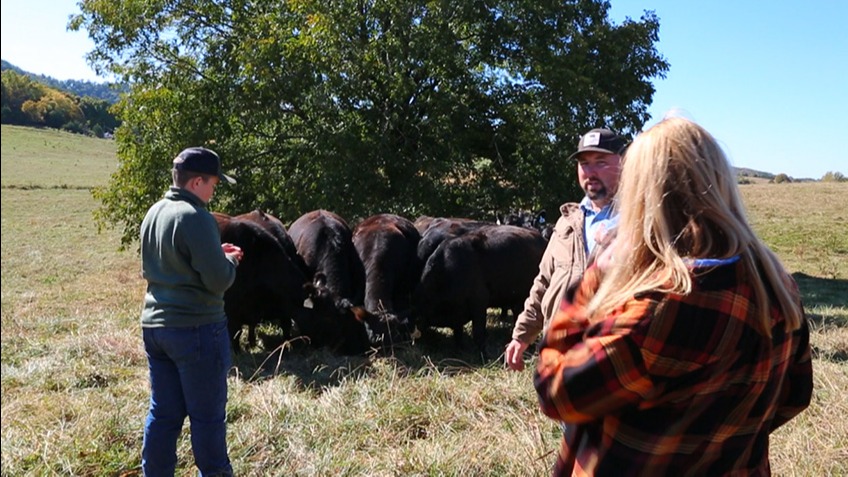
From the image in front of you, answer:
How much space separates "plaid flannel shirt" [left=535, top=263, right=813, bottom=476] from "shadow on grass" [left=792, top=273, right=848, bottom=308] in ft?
37.3

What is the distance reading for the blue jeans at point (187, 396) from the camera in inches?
157

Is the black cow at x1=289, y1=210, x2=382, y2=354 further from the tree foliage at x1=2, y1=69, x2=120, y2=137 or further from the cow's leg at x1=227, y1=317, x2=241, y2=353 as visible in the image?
the tree foliage at x1=2, y1=69, x2=120, y2=137

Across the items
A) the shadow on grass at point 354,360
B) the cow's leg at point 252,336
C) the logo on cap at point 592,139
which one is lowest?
the cow's leg at point 252,336

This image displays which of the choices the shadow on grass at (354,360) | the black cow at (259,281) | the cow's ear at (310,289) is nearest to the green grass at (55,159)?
the black cow at (259,281)

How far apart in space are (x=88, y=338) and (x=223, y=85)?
8.27 m

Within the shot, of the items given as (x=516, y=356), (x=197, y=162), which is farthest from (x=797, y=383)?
(x=197, y=162)

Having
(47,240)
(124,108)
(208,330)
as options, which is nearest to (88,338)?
(208,330)

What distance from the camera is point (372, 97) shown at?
1495 cm

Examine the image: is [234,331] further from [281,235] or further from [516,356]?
[516,356]

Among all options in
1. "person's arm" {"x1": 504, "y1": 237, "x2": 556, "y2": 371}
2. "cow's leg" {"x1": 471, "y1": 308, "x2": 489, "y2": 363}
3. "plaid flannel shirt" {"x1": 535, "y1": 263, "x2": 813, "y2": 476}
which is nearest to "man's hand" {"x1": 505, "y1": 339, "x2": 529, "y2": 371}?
"person's arm" {"x1": 504, "y1": 237, "x2": 556, "y2": 371}

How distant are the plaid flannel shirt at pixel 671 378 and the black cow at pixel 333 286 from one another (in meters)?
6.03

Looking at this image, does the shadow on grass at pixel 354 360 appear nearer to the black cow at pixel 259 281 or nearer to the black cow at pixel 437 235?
the black cow at pixel 259 281

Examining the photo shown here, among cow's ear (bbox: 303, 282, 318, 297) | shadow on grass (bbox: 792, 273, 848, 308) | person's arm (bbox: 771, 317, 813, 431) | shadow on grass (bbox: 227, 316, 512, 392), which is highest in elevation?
person's arm (bbox: 771, 317, 813, 431)

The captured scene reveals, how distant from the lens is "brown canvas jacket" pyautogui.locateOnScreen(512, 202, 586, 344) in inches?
150
